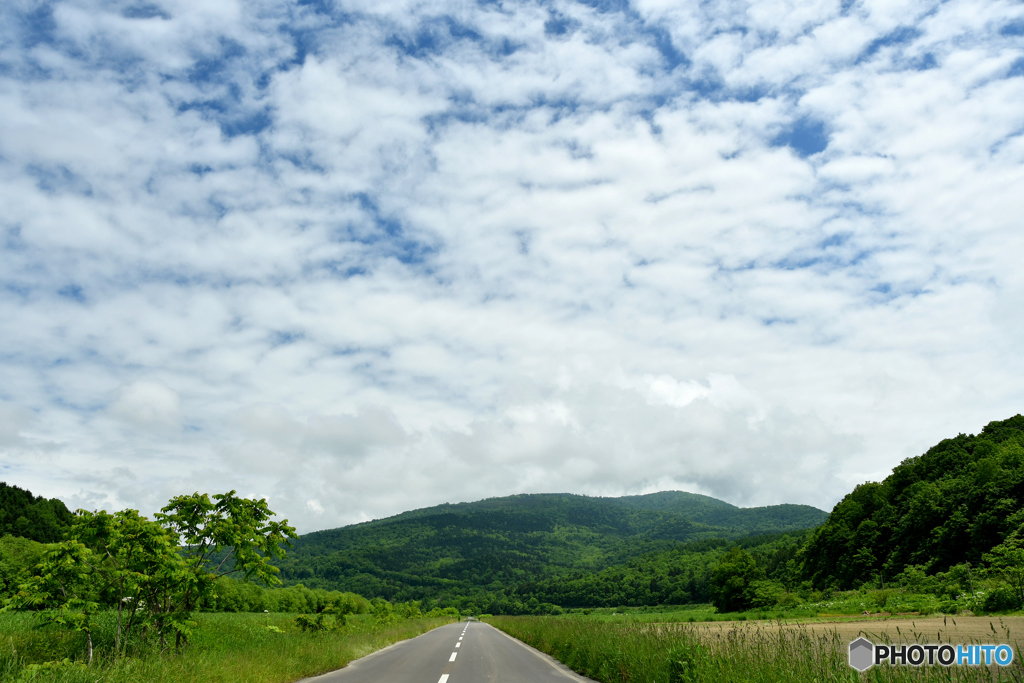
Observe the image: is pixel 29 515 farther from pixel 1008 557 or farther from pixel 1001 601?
pixel 1008 557

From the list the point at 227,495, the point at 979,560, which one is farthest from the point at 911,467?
the point at 227,495

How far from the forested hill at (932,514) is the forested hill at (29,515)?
11571 centimetres

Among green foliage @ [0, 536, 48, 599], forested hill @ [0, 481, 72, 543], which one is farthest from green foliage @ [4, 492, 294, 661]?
forested hill @ [0, 481, 72, 543]

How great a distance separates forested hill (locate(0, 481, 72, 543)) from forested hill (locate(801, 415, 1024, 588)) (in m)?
116

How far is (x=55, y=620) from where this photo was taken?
1166 centimetres

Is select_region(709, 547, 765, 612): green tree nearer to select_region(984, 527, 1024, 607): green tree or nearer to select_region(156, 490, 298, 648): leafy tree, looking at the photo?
select_region(984, 527, 1024, 607): green tree

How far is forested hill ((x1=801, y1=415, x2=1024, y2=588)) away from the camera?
4728 cm

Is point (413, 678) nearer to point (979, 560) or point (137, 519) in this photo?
point (137, 519)

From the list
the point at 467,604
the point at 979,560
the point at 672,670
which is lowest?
the point at 467,604

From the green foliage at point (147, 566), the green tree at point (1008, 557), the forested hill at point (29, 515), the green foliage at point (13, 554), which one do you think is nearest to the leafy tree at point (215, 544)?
the green foliage at point (147, 566)

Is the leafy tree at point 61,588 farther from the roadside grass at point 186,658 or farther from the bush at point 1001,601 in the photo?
the bush at point 1001,601

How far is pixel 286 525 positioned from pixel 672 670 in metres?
11.3

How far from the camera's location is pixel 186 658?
11.8 meters

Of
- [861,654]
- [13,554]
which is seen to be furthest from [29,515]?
[861,654]
